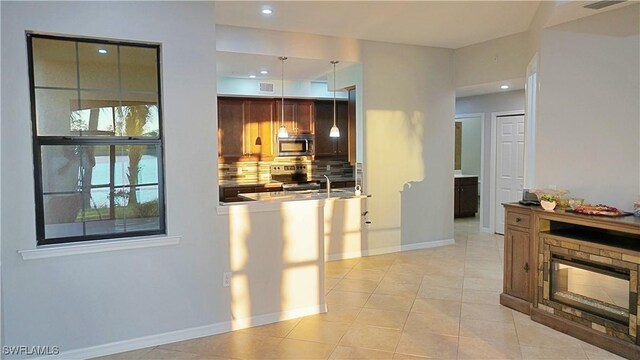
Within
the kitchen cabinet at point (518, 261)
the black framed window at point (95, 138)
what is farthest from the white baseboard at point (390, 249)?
the black framed window at point (95, 138)

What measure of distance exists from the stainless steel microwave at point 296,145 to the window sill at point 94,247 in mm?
4253

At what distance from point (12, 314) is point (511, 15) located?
527 centimetres

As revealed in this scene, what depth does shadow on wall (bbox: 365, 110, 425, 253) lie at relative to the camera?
5.91 m

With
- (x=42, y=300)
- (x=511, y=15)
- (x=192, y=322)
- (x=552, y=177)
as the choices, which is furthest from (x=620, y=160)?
(x=42, y=300)

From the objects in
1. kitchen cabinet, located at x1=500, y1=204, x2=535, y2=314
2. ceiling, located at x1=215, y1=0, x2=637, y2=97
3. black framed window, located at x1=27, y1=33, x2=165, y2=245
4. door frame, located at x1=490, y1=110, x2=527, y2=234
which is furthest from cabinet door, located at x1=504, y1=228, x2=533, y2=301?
door frame, located at x1=490, y1=110, x2=527, y2=234

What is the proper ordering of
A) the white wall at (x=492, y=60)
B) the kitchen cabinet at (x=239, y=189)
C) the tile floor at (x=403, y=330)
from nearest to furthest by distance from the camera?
the tile floor at (x=403, y=330) < the white wall at (x=492, y=60) < the kitchen cabinet at (x=239, y=189)

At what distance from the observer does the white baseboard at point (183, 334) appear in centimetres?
309

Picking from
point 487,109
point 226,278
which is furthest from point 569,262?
point 487,109

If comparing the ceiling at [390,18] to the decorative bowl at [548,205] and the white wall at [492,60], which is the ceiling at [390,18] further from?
the decorative bowl at [548,205]

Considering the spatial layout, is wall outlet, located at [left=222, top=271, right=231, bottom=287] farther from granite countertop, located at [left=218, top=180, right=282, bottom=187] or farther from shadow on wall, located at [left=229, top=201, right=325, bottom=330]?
granite countertop, located at [left=218, top=180, right=282, bottom=187]

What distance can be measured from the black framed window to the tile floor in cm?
102

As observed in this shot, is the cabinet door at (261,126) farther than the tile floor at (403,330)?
Yes

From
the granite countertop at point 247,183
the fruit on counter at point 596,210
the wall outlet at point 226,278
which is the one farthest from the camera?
the granite countertop at point 247,183

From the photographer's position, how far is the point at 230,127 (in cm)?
732
